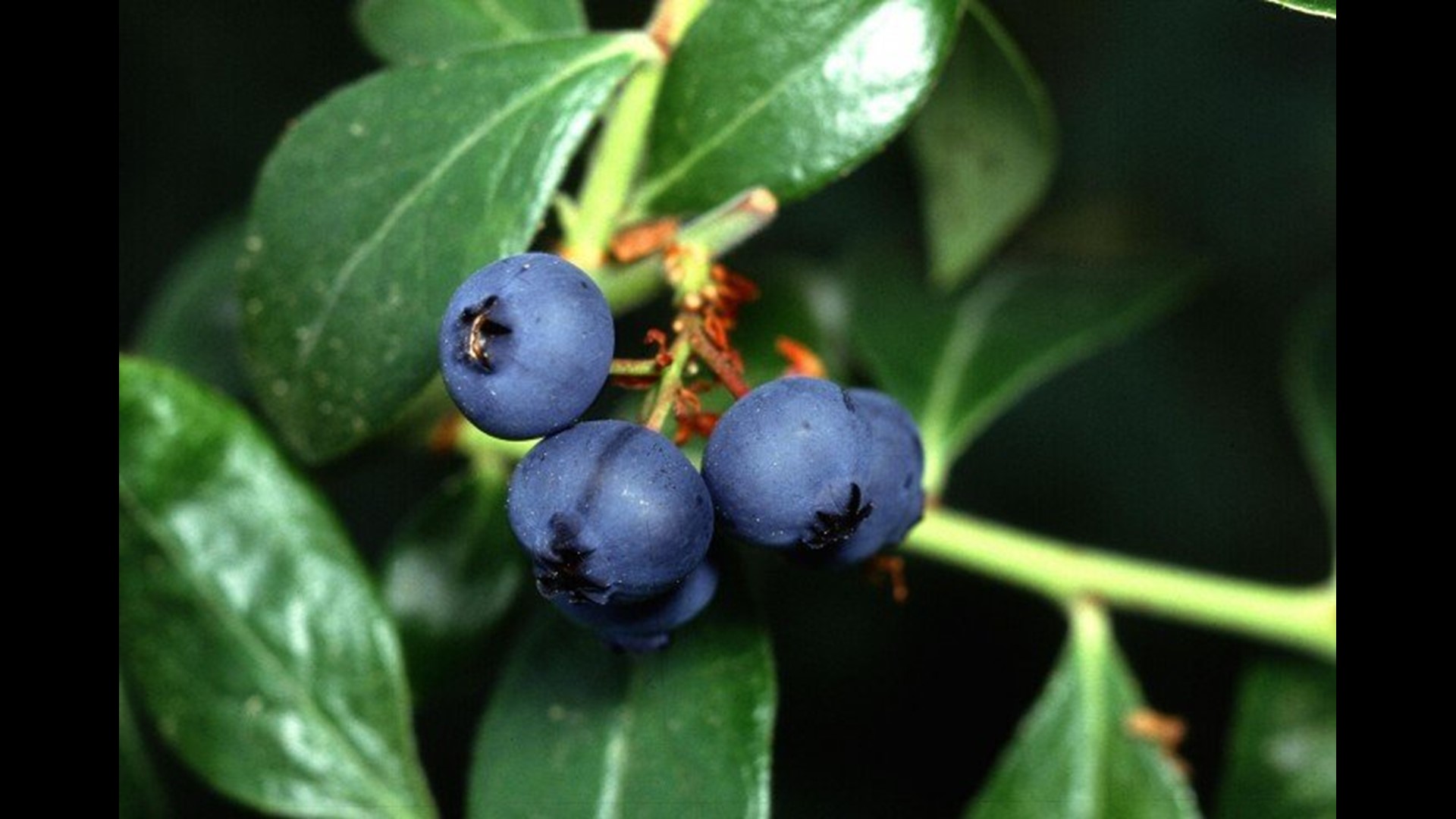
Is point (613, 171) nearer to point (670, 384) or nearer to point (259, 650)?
point (670, 384)

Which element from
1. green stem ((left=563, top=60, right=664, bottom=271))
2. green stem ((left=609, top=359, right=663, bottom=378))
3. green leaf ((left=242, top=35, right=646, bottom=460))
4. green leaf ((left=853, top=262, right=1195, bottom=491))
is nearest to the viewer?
green stem ((left=609, top=359, right=663, bottom=378))

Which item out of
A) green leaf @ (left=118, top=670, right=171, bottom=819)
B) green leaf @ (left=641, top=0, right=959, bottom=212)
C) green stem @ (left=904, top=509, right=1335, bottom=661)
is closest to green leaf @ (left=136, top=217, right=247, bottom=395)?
green leaf @ (left=118, top=670, right=171, bottom=819)

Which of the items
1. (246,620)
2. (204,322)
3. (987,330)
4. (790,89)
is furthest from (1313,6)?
(204,322)

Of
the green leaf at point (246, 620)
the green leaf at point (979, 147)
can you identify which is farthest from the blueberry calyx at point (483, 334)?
the green leaf at point (979, 147)

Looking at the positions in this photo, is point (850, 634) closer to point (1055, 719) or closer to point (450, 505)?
point (1055, 719)

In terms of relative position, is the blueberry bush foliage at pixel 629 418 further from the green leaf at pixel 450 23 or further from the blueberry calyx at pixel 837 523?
the blueberry calyx at pixel 837 523

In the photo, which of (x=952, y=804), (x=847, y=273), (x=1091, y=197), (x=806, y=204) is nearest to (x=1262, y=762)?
(x=952, y=804)

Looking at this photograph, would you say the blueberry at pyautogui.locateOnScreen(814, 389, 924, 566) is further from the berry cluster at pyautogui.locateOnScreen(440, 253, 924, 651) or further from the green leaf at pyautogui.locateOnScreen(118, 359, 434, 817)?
the green leaf at pyautogui.locateOnScreen(118, 359, 434, 817)

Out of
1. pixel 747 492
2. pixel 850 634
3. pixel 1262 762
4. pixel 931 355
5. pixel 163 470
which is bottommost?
pixel 850 634
